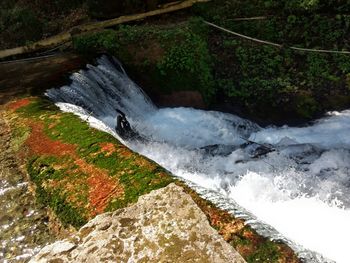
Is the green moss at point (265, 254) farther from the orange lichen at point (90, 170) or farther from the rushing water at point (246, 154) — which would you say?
the orange lichen at point (90, 170)

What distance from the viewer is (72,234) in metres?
3.99

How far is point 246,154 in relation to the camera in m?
8.88

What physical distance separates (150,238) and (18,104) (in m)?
5.47

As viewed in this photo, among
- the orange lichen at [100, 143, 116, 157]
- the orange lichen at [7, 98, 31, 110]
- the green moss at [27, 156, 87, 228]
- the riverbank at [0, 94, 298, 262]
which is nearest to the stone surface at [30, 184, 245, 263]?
the riverbank at [0, 94, 298, 262]

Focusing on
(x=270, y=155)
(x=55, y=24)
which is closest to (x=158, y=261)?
(x=270, y=155)

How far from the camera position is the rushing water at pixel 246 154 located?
618 cm

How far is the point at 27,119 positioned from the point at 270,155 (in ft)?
16.2

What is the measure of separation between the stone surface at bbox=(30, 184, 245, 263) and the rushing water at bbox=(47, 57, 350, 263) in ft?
1.29

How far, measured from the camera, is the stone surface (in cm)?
337

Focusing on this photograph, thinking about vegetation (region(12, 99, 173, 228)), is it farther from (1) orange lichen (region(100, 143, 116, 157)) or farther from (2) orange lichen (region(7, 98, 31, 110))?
(2) orange lichen (region(7, 98, 31, 110))

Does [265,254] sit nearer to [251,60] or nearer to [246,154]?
[246,154]

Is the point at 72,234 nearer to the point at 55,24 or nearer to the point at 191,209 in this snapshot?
the point at 191,209

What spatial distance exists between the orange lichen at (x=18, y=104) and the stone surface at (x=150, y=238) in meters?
4.58

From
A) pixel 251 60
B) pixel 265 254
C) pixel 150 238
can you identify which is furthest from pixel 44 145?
pixel 251 60
